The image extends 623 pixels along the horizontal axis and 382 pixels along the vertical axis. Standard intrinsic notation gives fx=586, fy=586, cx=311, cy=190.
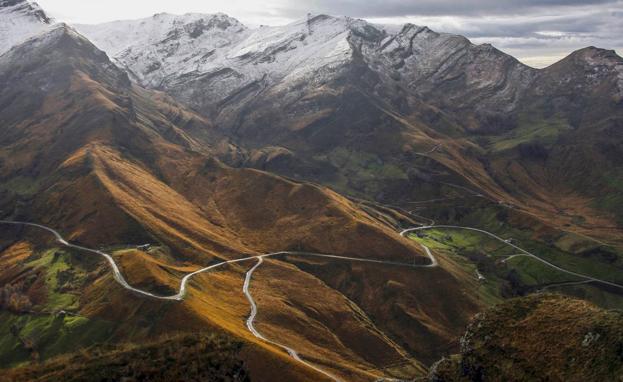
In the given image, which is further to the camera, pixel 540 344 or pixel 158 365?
pixel 540 344

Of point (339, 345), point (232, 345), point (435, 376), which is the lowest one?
point (339, 345)

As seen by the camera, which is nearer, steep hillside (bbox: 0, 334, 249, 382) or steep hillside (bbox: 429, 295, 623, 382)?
steep hillside (bbox: 0, 334, 249, 382)

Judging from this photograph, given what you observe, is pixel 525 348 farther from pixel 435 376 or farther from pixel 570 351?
pixel 435 376

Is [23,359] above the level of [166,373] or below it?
below

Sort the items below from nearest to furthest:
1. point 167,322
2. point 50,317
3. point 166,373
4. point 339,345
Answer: point 166,373 → point 167,322 → point 50,317 → point 339,345

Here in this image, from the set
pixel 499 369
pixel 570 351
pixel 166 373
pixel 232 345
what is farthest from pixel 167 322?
pixel 570 351

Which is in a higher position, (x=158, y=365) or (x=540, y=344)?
(x=158, y=365)

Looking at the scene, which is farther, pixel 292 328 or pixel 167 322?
pixel 292 328

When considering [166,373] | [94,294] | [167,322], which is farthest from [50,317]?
[166,373]

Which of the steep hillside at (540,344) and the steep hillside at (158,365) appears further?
the steep hillside at (540,344)

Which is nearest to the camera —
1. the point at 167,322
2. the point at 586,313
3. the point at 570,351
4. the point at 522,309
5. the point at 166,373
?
the point at 166,373
